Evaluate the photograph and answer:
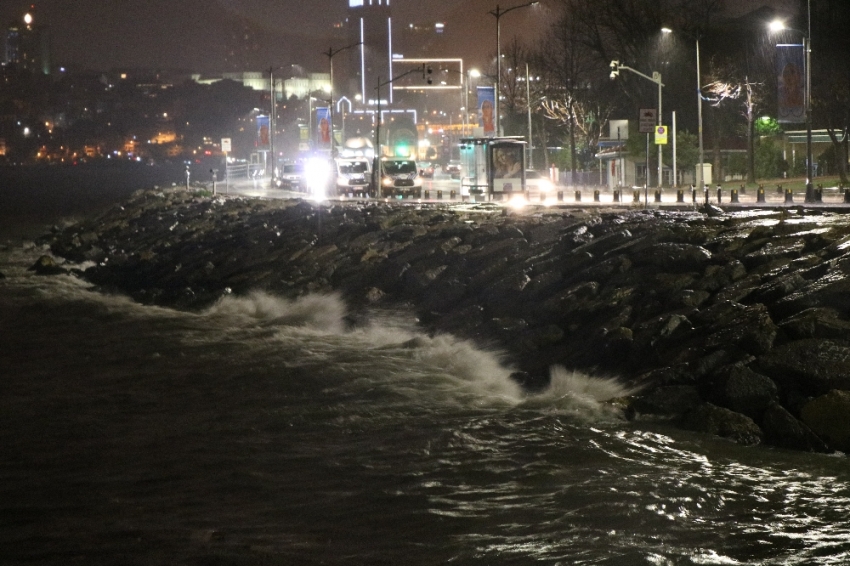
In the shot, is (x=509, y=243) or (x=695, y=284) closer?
(x=695, y=284)

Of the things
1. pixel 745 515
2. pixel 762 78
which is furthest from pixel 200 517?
pixel 762 78

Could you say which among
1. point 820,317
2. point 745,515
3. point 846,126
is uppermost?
point 846,126

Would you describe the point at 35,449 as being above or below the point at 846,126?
below

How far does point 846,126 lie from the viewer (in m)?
62.8

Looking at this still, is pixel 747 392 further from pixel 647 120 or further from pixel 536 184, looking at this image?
pixel 536 184

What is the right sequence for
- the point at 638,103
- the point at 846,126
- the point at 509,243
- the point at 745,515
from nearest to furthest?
the point at 745,515 < the point at 509,243 < the point at 846,126 < the point at 638,103

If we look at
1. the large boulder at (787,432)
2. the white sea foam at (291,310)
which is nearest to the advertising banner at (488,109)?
the white sea foam at (291,310)

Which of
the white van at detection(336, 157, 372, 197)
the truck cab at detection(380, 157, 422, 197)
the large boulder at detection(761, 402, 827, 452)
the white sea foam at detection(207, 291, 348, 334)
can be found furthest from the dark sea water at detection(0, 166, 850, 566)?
the white van at detection(336, 157, 372, 197)

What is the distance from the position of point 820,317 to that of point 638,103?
219ft

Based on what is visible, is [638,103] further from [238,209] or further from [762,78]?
[238,209]

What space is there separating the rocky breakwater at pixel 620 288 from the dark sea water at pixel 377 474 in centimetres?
63

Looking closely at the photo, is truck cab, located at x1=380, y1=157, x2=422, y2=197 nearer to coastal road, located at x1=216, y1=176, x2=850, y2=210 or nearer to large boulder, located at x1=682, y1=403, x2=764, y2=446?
coastal road, located at x1=216, y1=176, x2=850, y2=210

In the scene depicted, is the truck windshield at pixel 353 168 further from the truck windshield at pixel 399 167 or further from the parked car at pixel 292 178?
the parked car at pixel 292 178

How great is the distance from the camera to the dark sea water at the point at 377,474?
32.1 feet
